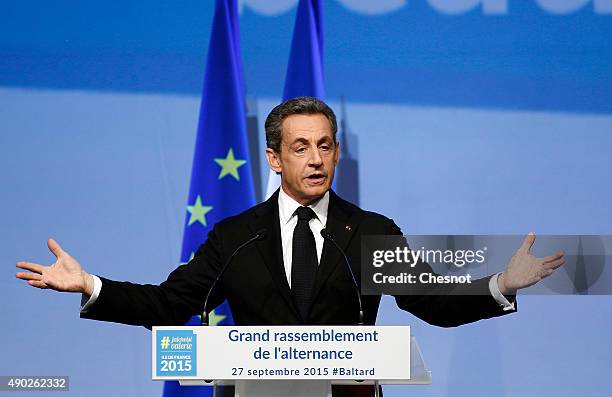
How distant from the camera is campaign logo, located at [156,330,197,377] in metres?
2.29

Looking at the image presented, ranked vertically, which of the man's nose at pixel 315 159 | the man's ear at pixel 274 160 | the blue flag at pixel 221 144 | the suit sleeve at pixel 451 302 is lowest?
the suit sleeve at pixel 451 302

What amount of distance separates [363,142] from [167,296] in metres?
2.16

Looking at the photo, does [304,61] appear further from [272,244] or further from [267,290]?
[267,290]

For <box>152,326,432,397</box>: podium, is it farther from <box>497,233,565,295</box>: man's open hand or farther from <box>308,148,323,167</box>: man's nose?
<box>308,148,323,167</box>: man's nose

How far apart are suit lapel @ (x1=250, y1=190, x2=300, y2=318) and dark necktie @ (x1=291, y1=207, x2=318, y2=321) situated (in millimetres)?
26

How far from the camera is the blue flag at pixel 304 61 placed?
15.6ft

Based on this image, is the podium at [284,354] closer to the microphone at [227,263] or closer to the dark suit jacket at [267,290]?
the microphone at [227,263]

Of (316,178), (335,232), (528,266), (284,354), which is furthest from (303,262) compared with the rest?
(528,266)

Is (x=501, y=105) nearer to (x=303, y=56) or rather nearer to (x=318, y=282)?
(x=303, y=56)

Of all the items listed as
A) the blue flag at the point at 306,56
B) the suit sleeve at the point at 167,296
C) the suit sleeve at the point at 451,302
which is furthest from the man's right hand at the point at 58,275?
the blue flag at the point at 306,56

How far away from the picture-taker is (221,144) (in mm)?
4797

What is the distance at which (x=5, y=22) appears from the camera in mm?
4996

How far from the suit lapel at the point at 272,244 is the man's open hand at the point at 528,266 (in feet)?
2.05

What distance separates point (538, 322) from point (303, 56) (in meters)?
1.75
